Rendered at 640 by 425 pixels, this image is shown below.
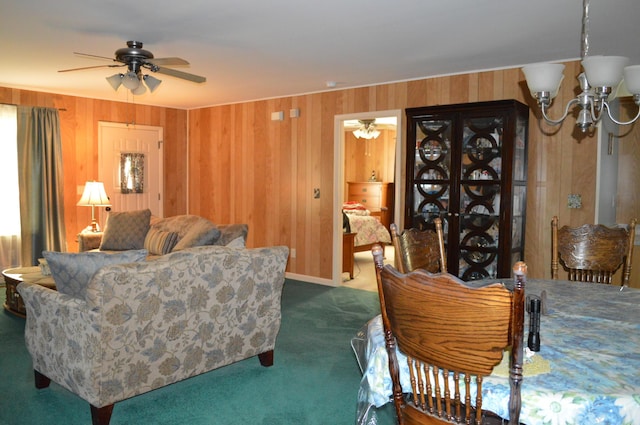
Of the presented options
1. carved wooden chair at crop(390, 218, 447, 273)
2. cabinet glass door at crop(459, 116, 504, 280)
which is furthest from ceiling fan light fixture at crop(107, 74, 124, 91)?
cabinet glass door at crop(459, 116, 504, 280)

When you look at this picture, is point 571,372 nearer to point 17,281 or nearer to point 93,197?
point 17,281

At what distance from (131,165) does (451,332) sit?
7153 millimetres

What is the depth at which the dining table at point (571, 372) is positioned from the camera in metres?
1.33

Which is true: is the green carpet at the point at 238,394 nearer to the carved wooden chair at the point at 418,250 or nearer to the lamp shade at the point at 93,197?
the carved wooden chair at the point at 418,250

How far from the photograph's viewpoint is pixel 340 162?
20.6 feet

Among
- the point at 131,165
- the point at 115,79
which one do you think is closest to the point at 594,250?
the point at 115,79

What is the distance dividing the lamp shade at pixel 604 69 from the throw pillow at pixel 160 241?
4.28 m

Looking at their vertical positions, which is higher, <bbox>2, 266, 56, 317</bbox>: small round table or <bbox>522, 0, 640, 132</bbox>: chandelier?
<bbox>522, 0, 640, 132</bbox>: chandelier

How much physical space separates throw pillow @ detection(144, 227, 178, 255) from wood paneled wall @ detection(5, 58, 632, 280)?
1.87 m

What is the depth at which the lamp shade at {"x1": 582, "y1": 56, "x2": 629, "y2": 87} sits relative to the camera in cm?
212

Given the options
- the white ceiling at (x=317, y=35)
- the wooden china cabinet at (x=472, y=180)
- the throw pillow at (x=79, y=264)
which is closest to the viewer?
the throw pillow at (x=79, y=264)

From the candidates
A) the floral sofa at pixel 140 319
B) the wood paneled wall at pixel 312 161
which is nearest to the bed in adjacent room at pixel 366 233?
the wood paneled wall at pixel 312 161

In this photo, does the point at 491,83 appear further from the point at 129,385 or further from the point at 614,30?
the point at 129,385

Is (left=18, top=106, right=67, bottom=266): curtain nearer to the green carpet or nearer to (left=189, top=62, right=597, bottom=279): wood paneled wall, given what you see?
(left=189, top=62, right=597, bottom=279): wood paneled wall
